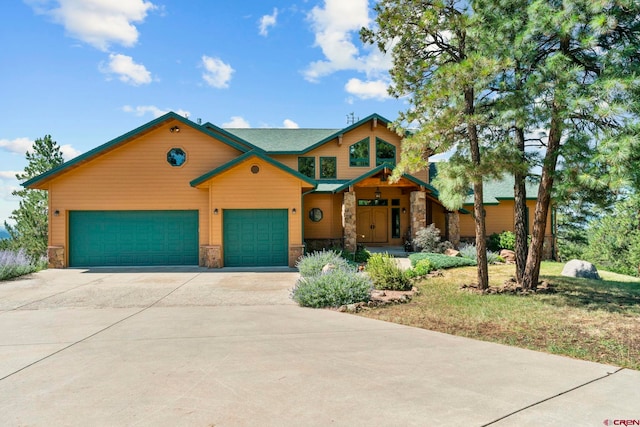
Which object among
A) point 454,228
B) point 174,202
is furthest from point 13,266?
point 454,228

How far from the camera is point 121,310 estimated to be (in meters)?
8.05

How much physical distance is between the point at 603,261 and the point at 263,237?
81.3 ft

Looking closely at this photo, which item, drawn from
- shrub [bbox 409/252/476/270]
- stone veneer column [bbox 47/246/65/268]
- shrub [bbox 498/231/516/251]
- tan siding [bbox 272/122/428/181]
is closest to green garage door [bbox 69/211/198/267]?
stone veneer column [bbox 47/246/65/268]

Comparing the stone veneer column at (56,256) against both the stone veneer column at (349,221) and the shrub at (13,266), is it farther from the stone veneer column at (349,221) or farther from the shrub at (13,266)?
the stone veneer column at (349,221)

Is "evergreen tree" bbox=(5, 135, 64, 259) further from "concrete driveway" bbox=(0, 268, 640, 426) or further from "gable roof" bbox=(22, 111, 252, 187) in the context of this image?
"concrete driveway" bbox=(0, 268, 640, 426)

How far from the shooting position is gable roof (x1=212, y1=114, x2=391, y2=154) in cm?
2088

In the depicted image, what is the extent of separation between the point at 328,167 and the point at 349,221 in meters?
3.97

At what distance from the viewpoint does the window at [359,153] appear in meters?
21.4

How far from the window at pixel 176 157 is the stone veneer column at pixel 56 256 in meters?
5.61

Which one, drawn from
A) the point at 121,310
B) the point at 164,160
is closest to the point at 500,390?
the point at 121,310

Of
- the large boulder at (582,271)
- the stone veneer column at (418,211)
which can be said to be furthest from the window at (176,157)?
the large boulder at (582,271)

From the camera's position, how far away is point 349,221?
746 inches

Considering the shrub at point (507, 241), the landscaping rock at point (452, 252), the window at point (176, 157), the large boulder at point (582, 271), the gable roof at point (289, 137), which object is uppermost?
the gable roof at point (289, 137)

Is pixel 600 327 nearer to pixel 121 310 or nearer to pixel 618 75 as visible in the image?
pixel 618 75
